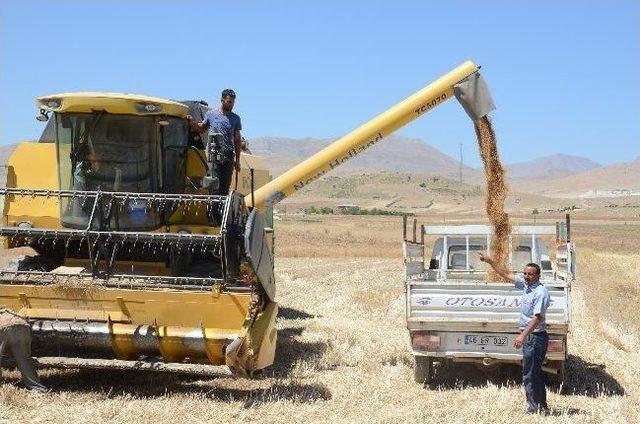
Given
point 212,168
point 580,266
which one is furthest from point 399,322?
point 580,266

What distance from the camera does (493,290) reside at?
8.22m

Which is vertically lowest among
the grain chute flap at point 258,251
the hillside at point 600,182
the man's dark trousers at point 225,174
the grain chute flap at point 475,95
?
the grain chute flap at point 258,251

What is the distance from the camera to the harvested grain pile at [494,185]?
32.3ft

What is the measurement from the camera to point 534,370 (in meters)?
7.24

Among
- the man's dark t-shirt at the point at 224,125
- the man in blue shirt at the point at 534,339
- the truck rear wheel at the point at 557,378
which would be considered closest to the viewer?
the man in blue shirt at the point at 534,339

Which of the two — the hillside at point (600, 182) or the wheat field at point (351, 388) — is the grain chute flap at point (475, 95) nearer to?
the wheat field at point (351, 388)

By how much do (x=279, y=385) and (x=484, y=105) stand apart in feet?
13.7

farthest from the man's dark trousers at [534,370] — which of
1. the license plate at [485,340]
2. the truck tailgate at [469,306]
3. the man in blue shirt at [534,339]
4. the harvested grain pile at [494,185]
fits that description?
the harvested grain pile at [494,185]

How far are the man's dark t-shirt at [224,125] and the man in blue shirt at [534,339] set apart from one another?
3.43 meters

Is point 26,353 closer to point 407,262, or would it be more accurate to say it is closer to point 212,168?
point 212,168

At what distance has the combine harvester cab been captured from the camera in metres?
7.55

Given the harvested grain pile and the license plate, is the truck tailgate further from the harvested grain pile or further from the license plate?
the harvested grain pile

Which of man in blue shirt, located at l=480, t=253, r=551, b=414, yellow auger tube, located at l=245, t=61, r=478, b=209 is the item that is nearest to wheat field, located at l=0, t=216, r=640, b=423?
man in blue shirt, located at l=480, t=253, r=551, b=414

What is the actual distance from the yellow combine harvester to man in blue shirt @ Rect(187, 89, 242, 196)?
0.22 meters
